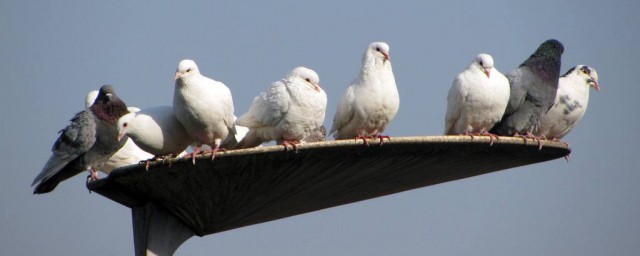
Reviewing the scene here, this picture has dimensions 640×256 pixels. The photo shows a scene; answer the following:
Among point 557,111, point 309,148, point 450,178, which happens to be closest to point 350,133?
point 450,178

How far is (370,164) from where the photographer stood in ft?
53.0

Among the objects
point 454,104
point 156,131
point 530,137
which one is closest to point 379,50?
point 454,104

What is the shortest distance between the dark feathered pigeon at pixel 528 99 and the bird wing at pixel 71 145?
7334 millimetres

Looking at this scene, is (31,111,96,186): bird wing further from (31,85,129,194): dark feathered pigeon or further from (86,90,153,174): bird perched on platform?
(86,90,153,174): bird perched on platform

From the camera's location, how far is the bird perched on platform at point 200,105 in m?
16.4

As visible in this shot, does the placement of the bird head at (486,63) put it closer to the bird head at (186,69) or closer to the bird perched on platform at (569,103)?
the bird perched on platform at (569,103)

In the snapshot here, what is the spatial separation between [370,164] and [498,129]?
16.3ft

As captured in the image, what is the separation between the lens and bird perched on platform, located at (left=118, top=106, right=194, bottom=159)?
16484mm

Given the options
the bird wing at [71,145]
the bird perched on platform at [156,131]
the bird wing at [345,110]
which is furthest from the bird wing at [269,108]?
the bird wing at [71,145]

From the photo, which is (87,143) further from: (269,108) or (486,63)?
(486,63)

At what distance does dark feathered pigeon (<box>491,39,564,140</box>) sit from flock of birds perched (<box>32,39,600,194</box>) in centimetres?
2

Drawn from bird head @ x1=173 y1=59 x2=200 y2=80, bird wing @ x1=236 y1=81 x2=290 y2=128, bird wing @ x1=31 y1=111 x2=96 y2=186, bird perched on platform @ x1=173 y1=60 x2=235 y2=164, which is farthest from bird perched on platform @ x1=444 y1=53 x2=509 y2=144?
bird wing @ x1=31 y1=111 x2=96 y2=186

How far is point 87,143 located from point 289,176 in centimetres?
508

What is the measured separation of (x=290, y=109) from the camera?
1672 cm
